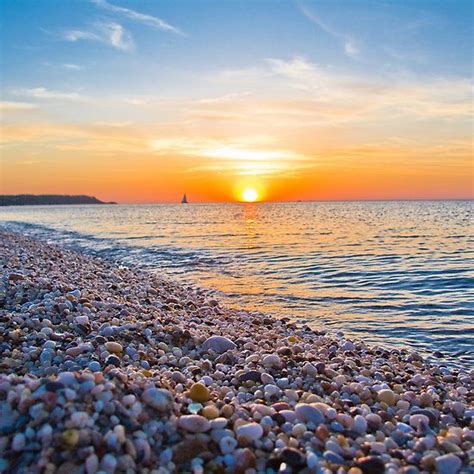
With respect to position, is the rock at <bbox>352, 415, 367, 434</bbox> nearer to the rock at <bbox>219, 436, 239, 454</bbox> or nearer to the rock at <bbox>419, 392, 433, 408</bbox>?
the rock at <bbox>219, 436, 239, 454</bbox>

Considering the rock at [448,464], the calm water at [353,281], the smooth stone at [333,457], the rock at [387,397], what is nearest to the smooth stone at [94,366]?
the smooth stone at [333,457]

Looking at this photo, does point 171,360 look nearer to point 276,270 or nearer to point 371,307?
point 371,307

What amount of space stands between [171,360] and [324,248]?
1762cm

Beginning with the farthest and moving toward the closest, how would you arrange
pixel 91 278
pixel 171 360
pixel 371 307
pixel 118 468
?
pixel 91 278, pixel 371 307, pixel 171 360, pixel 118 468

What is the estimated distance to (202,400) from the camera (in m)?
3.89

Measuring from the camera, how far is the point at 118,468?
9.40 feet

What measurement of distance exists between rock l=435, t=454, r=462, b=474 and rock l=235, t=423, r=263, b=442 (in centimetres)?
132

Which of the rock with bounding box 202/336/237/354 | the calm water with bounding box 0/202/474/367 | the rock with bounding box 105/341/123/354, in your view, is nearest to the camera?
the rock with bounding box 105/341/123/354

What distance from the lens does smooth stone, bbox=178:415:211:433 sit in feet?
11.0

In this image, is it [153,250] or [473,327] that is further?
[153,250]

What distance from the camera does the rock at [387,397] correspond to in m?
4.59

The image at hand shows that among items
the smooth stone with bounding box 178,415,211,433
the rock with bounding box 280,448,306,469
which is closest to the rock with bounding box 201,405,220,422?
the smooth stone with bounding box 178,415,211,433

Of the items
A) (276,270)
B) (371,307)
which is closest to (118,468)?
(371,307)

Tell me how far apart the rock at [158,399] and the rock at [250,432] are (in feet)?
1.88
